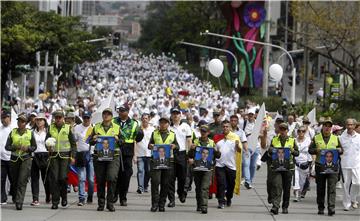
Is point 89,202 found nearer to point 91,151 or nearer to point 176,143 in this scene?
point 91,151

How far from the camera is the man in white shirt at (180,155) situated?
15.4 metres

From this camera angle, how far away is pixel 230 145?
15.4 meters

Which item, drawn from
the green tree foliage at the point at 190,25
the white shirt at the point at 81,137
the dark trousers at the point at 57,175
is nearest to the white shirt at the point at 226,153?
the white shirt at the point at 81,137

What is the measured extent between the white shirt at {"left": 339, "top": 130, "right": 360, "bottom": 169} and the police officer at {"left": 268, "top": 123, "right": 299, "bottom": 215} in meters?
1.01

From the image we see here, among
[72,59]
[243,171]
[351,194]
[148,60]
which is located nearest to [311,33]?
[72,59]

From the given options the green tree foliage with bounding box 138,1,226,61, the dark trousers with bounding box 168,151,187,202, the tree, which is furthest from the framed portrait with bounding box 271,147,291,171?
the green tree foliage with bounding box 138,1,226,61

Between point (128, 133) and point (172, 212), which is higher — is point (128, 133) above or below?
above

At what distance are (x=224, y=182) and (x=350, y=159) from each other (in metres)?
2.23

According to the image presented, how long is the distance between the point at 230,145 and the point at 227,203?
44.2 inches

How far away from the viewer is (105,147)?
14391 millimetres

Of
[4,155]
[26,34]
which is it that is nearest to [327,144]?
[4,155]

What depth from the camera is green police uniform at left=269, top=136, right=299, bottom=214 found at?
14.6 m

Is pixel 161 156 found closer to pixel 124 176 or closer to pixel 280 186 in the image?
pixel 124 176

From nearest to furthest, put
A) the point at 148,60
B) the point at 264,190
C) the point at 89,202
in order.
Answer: the point at 89,202 < the point at 264,190 < the point at 148,60
